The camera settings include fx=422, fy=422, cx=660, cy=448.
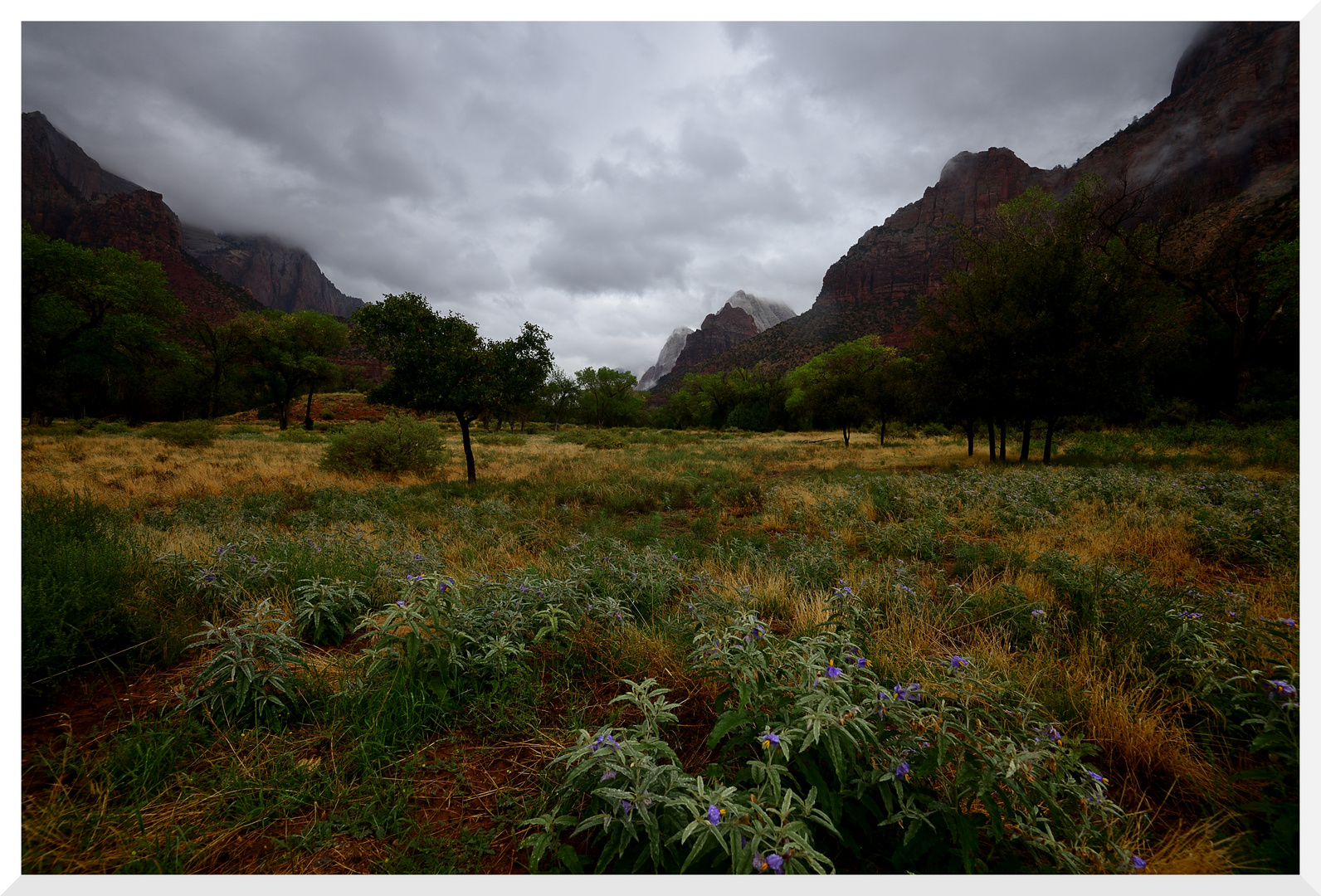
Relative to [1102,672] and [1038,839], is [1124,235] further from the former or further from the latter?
[1038,839]

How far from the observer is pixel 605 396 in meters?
64.4

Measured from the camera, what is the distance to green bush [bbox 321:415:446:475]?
1469 cm

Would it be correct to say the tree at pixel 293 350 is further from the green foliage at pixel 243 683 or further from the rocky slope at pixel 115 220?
the green foliage at pixel 243 683

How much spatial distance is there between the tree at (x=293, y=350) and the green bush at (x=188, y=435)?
13371mm

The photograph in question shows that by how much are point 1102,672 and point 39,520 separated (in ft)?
31.9

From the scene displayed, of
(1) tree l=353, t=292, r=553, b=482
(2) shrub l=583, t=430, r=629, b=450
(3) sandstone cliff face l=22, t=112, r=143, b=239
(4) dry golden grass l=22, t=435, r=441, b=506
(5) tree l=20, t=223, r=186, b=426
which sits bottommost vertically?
(4) dry golden grass l=22, t=435, r=441, b=506

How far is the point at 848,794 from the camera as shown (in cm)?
172

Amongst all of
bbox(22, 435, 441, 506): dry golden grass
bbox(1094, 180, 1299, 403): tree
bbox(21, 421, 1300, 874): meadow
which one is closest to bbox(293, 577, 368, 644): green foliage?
bbox(21, 421, 1300, 874): meadow

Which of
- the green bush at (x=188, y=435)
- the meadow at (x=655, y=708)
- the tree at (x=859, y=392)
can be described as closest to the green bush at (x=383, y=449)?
the meadow at (x=655, y=708)

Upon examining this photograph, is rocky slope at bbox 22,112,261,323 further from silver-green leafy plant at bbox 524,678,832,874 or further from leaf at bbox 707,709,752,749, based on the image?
leaf at bbox 707,709,752,749

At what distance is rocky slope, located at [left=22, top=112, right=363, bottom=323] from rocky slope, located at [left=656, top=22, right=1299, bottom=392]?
258 feet

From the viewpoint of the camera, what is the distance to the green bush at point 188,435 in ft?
67.3

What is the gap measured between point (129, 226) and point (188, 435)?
343 ft

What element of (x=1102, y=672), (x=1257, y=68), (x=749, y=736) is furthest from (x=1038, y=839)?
(x=1257, y=68)
